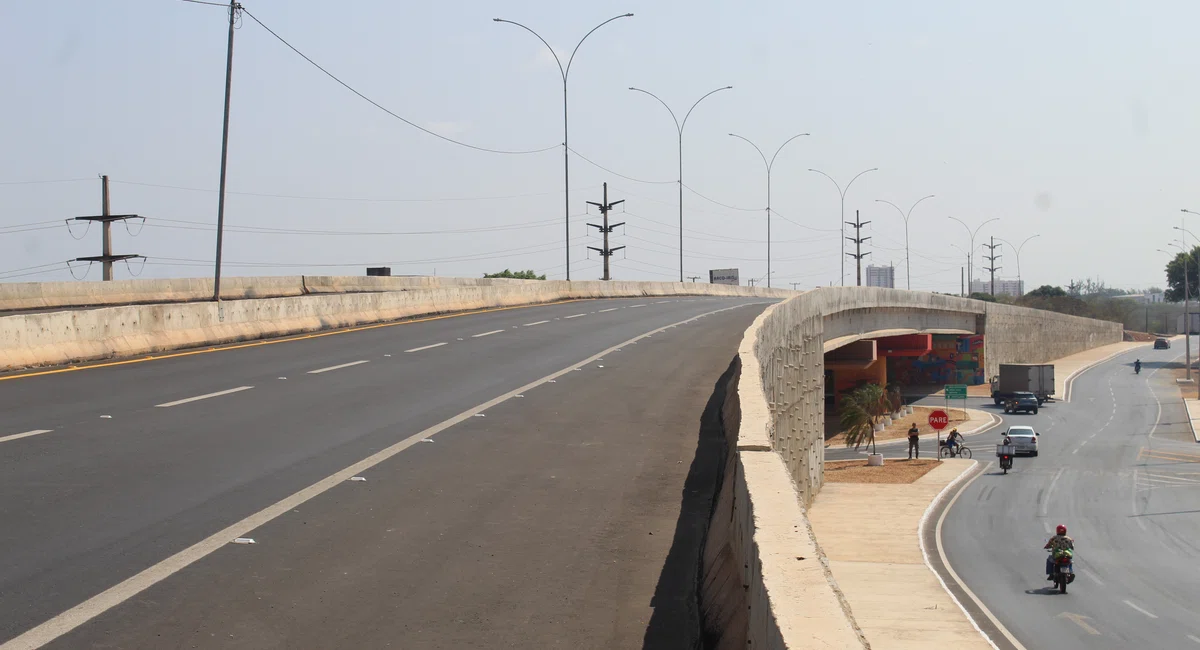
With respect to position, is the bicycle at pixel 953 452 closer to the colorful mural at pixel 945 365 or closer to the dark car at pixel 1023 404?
the dark car at pixel 1023 404

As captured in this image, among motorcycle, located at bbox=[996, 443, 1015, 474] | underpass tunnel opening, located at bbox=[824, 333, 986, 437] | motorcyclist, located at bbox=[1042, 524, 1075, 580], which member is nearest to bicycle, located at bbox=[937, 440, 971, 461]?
motorcycle, located at bbox=[996, 443, 1015, 474]

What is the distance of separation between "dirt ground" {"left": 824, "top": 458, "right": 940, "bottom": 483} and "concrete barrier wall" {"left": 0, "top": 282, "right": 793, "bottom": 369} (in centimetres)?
1725

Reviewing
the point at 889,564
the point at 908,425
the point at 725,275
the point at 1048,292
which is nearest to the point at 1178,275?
the point at 1048,292

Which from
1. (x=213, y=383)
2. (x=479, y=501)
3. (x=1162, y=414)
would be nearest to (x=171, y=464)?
(x=479, y=501)

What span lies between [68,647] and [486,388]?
440 inches

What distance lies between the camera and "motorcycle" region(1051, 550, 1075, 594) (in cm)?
2555

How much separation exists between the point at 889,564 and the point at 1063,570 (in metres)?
4.77

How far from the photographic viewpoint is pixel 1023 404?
69500 mm

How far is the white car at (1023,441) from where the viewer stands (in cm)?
5050

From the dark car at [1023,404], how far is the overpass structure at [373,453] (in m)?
44.4

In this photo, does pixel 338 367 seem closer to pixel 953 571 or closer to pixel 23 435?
pixel 23 435

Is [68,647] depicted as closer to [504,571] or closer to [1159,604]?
[504,571]

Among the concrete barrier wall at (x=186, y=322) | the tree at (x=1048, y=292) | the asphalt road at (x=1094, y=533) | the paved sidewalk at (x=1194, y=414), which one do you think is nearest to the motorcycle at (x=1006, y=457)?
the asphalt road at (x=1094, y=533)

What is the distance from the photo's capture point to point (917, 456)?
168 ft
